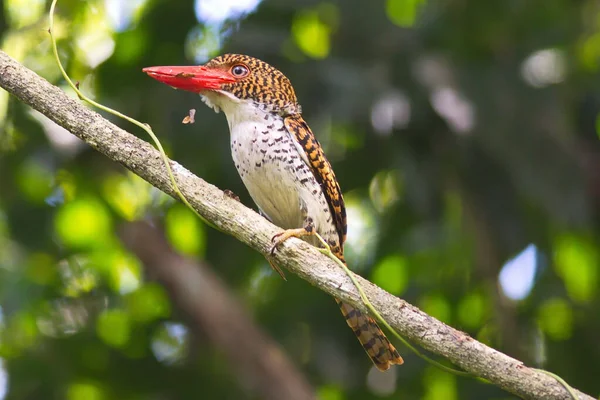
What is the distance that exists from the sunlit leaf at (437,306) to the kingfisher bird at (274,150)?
5.87 ft

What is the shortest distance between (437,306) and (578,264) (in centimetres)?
128

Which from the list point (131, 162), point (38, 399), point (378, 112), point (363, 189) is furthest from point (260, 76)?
point (38, 399)

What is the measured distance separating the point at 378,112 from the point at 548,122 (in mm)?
845

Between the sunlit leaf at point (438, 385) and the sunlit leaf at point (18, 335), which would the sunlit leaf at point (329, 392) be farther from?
the sunlit leaf at point (18, 335)

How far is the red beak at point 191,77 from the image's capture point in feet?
10.7

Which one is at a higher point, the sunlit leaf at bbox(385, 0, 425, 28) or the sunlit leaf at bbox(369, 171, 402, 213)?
the sunlit leaf at bbox(385, 0, 425, 28)

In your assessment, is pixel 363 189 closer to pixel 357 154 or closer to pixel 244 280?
pixel 357 154

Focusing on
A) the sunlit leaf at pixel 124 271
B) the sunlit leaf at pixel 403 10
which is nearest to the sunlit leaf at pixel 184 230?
the sunlit leaf at pixel 124 271

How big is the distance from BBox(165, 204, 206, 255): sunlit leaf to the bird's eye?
7.77ft

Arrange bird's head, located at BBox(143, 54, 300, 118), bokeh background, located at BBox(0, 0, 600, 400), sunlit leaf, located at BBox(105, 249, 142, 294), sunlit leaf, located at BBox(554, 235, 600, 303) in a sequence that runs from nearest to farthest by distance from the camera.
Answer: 1. bird's head, located at BBox(143, 54, 300, 118)
2. bokeh background, located at BBox(0, 0, 600, 400)
3. sunlit leaf, located at BBox(105, 249, 142, 294)
4. sunlit leaf, located at BBox(554, 235, 600, 303)

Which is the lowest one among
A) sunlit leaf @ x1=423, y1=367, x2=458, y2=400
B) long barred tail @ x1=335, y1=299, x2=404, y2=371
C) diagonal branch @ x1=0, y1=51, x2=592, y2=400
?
sunlit leaf @ x1=423, y1=367, x2=458, y2=400

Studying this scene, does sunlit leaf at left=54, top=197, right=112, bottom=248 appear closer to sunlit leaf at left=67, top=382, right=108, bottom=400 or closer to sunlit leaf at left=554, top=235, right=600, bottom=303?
sunlit leaf at left=67, top=382, right=108, bottom=400

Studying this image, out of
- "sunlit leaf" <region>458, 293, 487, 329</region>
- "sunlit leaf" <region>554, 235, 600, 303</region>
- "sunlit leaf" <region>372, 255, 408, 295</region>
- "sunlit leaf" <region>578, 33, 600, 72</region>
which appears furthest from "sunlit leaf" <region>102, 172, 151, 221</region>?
"sunlit leaf" <region>578, 33, 600, 72</region>

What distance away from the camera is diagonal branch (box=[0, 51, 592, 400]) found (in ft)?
9.25
